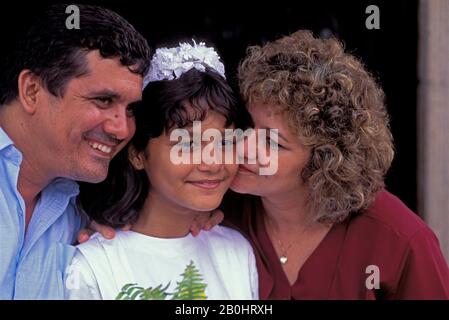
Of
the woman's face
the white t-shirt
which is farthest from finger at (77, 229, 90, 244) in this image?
the woman's face

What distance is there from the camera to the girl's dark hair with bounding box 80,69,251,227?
1812 millimetres

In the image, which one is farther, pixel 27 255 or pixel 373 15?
pixel 373 15

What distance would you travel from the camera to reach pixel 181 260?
1.89m

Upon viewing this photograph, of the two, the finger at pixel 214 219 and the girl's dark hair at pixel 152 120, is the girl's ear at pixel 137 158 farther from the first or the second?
the finger at pixel 214 219

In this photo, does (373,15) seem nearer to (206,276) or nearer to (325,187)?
(325,187)

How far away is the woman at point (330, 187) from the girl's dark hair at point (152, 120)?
0.39 ft

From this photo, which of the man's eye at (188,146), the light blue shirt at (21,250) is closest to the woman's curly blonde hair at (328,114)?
the man's eye at (188,146)

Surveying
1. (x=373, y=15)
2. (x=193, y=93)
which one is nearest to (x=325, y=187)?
(x=193, y=93)

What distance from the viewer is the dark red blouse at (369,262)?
73.2 inches

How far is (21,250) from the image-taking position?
184cm

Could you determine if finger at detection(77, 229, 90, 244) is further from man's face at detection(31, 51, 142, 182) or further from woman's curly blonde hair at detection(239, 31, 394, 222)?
woman's curly blonde hair at detection(239, 31, 394, 222)

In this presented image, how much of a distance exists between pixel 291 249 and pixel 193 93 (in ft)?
1.82

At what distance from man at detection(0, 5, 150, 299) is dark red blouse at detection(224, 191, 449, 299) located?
54 cm

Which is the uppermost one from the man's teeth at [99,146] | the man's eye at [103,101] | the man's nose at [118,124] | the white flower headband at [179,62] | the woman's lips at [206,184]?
the white flower headband at [179,62]
